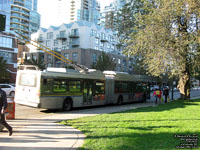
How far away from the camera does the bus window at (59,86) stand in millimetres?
12677

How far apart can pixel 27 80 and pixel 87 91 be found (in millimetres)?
4431

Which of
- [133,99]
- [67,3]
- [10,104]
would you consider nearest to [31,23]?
[67,3]

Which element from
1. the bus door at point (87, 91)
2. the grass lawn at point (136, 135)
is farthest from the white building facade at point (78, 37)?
the grass lawn at point (136, 135)

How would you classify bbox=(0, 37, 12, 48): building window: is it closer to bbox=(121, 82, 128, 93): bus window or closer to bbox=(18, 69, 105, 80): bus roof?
bbox=(121, 82, 128, 93): bus window

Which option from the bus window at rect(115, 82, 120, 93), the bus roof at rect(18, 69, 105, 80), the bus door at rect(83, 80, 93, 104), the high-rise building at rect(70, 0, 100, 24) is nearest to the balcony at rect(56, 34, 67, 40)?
the bus window at rect(115, 82, 120, 93)

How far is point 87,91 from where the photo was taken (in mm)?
15094

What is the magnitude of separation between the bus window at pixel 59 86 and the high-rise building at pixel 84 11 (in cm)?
11996

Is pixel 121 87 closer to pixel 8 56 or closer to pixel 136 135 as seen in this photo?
pixel 136 135

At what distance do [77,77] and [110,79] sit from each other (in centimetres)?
398

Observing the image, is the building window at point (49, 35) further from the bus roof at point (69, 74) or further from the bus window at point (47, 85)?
the bus window at point (47, 85)

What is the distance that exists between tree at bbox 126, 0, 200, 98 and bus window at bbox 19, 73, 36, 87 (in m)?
8.60

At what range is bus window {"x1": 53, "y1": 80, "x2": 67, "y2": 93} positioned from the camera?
41.6 ft

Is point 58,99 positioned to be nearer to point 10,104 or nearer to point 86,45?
point 10,104

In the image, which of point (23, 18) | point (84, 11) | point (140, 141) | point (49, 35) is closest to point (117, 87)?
point (140, 141)
